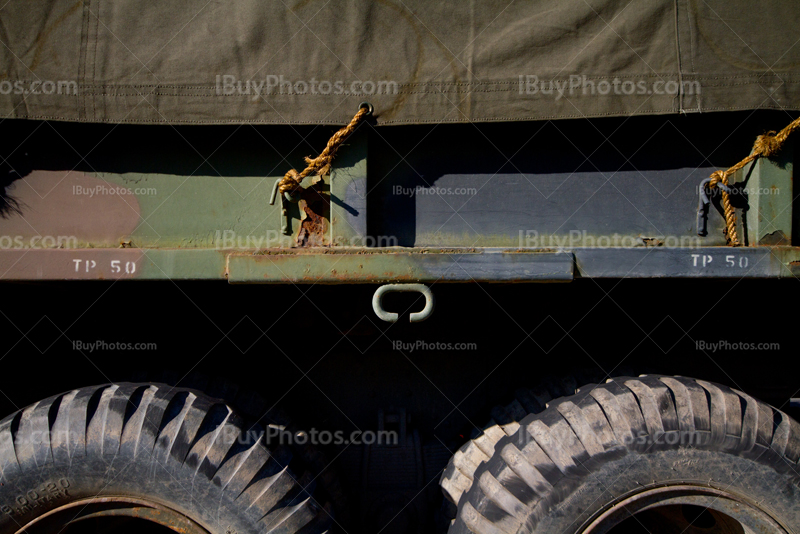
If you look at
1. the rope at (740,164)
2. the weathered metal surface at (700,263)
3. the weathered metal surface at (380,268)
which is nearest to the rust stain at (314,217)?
the weathered metal surface at (380,268)

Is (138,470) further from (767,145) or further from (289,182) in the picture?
(767,145)

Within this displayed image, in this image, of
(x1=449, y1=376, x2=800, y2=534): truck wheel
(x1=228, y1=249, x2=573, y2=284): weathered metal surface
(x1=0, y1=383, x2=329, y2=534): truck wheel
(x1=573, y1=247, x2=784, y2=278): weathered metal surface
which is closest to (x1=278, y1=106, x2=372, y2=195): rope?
(x1=228, y1=249, x2=573, y2=284): weathered metal surface

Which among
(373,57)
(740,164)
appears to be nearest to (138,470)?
(373,57)

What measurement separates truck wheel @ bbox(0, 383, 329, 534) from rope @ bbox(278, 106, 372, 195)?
0.89 metres

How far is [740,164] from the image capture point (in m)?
1.82

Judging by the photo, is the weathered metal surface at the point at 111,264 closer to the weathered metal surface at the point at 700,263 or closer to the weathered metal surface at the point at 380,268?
the weathered metal surface at the point at 380,268

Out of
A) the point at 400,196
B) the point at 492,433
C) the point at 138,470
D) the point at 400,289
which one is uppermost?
the point at 400,196

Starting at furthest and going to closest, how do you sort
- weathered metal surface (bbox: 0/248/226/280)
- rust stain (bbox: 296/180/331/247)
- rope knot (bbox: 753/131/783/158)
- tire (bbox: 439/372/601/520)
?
tire (bbox: 439/372/601/520) < rust stain (bbox: 296/180/331/247) < rope knot (bbox: 753/131/783/158) < weathered metal surface (bbox: 0/248/226/280)

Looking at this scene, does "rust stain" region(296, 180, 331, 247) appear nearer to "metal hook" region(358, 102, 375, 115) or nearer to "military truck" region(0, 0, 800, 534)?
"military truck" region(0, 0, 800, 534)

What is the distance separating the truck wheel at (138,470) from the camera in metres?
1.75

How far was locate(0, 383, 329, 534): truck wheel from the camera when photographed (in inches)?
68.8

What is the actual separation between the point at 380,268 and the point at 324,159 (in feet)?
1.56

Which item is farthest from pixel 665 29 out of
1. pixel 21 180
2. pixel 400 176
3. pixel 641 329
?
pixel 21 180

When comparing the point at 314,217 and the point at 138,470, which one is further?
the point at 314,217
